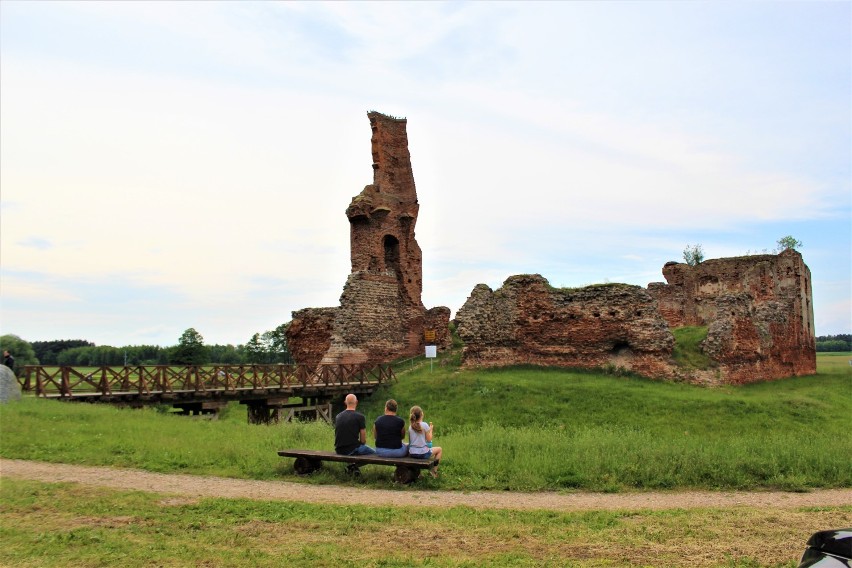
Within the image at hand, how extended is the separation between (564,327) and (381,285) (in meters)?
9.83

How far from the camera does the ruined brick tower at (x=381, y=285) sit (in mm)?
31419

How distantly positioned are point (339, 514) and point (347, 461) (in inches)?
101

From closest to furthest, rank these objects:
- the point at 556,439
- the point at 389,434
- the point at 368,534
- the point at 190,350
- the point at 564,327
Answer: the point at 368,534
the point at 389,434
the point at 556,439
the point at 564,327
the point at 190,350

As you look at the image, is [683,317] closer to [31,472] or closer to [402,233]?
[402,233]

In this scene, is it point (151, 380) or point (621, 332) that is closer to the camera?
point (151, 380)

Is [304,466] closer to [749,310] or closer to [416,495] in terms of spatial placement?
[416,495]

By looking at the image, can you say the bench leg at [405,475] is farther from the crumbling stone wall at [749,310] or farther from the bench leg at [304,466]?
the crumbling stone wall at [749,310]

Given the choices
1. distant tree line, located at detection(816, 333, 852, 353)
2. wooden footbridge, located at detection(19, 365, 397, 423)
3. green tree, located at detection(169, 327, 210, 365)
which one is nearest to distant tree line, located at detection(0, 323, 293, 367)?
green tree, located at detection(169, 327, 210, 365)

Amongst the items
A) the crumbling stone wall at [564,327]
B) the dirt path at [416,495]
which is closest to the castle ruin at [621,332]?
the crumbling stone wall at [564,327]

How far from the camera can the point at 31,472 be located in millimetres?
11180

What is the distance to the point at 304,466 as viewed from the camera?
1176cm

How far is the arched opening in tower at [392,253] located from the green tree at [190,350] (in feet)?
84.1

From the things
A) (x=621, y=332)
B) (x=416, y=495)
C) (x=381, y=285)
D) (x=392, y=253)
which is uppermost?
(x=392, y=253)

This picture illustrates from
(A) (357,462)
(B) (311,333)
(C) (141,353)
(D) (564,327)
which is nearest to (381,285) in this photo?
(B) (311,333)
